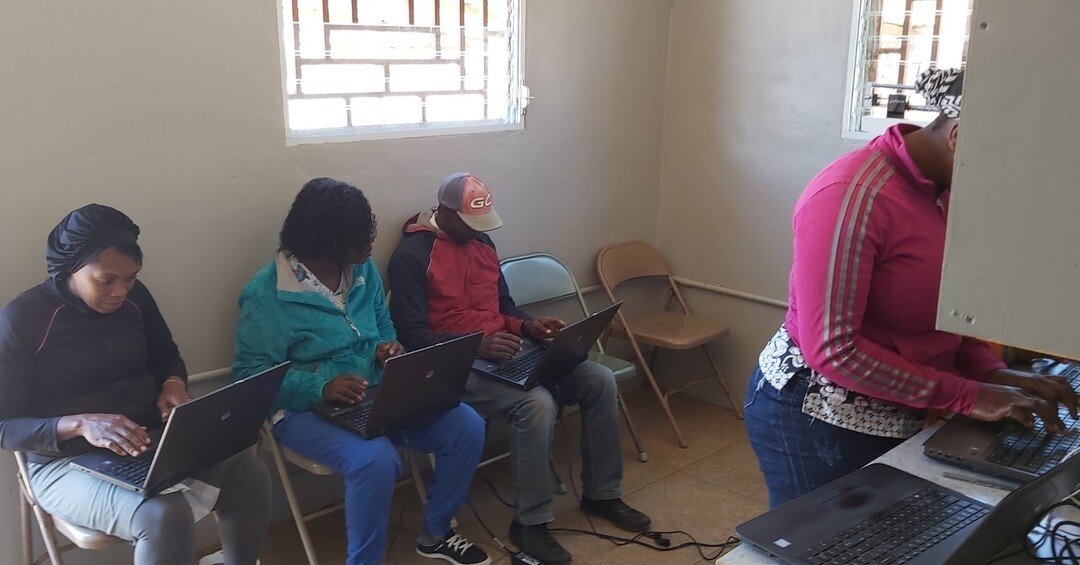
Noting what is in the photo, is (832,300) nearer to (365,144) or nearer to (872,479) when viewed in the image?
(872,479)

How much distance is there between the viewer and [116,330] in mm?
2430

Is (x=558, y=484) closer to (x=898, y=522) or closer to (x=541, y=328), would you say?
(x=541, y=328)

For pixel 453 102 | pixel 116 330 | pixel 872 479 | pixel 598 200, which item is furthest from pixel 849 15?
pixel 116 330

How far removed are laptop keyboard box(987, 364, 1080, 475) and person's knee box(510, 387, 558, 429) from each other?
1.52 metres

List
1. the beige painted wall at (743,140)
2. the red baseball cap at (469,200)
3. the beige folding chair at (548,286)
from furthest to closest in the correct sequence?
the beige painted wall at (743,140) < the beige folding chair at (548,286) < the red baseball cap at (469,200)

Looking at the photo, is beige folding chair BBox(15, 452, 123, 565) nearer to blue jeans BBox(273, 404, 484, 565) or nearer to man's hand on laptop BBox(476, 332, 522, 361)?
blue jeans BBox(273, 404, 484, 565)

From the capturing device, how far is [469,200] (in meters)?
3.14

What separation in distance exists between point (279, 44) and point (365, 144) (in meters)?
0.45

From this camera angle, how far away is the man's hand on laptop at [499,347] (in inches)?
123

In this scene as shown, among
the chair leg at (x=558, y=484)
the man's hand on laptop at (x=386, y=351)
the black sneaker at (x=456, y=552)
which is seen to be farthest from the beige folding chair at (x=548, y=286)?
the black sneaker at (x=456, y=552)

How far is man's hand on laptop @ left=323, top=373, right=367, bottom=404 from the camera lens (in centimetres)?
271

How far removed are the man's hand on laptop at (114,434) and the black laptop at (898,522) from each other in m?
1.54

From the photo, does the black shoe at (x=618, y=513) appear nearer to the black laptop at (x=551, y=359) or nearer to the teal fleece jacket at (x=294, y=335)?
the black laptop at (x=551, y=359)

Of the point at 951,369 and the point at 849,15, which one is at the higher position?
the point at 849,15
